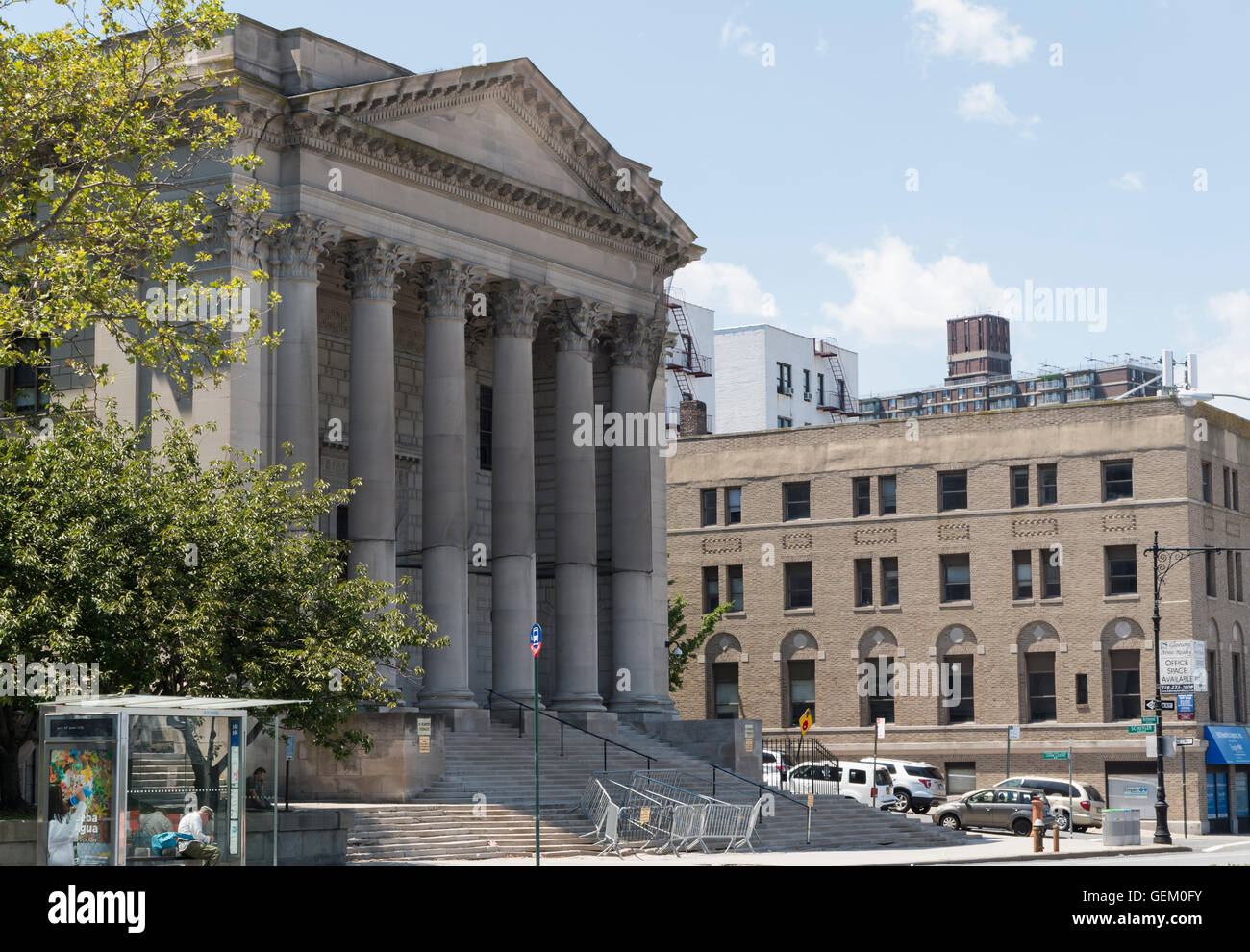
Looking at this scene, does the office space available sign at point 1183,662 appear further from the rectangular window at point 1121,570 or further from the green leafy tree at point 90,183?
the green leafy tree at point 90,183

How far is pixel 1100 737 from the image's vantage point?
6612 cm

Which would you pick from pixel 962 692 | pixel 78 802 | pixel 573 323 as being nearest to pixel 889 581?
pixel 962 692

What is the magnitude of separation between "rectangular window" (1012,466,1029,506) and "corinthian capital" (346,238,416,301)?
33.5 m

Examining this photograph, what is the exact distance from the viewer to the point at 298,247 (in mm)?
41062

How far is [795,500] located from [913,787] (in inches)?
659

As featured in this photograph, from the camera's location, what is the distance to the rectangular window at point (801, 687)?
7206 centimetres

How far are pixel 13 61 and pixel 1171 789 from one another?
166 ft

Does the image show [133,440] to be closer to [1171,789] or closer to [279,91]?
[279,91]

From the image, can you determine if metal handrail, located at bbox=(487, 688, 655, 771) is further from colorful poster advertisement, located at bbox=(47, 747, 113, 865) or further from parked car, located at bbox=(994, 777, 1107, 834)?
colorful poster advertisement, located at bbox=(47, 747, 113, 865)

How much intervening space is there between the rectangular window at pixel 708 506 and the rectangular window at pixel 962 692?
37.7 feet

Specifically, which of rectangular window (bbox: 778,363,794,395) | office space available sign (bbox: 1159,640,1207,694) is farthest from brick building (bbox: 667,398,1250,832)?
rectangular window (bbox: 778,363,794,395)

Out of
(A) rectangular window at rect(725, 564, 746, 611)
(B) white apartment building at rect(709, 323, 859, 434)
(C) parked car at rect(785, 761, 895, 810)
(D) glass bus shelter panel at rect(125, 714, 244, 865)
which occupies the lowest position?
(C) parked car at rect(785, 761, 895, 810)

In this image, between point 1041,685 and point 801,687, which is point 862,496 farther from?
point 1041,685

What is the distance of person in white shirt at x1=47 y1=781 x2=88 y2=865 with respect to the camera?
22766mm
